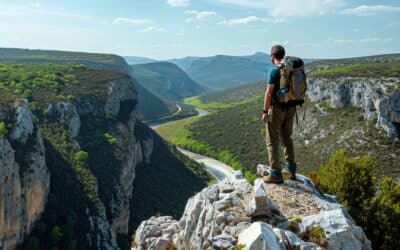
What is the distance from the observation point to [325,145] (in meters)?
114

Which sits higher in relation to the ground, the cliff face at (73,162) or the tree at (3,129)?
the tree at (3,129)

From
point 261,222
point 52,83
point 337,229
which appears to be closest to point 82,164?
point 52,83

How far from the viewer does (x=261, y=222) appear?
13.8 metres

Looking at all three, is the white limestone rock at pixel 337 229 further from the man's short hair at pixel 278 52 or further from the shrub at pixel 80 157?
the shrub at pixel 80 157

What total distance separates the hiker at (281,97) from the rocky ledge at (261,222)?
5.12ft

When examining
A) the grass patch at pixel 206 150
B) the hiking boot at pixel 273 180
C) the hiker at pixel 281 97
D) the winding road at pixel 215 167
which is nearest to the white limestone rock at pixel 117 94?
the winding road at pixel 215 167

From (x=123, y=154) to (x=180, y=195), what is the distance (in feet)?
73.5

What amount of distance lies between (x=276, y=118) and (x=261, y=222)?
4.52 m

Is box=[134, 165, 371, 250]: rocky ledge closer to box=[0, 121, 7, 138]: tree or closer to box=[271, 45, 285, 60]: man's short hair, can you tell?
box=[271, 45, 285, 60]: man's short hair

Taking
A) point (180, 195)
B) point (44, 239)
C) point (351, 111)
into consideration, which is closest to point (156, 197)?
point (180, 195)

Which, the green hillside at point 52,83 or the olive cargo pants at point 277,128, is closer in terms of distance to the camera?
the olive cargo pants at point 277,128

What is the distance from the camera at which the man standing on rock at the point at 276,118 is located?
16.0 metres

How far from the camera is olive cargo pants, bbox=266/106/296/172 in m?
16.7

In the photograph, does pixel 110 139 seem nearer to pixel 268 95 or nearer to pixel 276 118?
pixel 276 118
